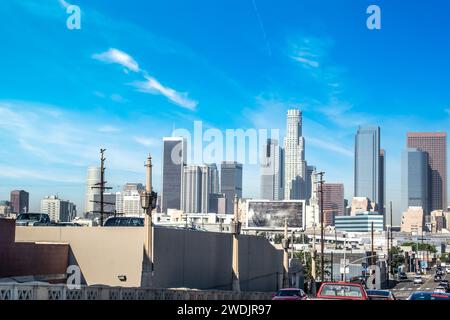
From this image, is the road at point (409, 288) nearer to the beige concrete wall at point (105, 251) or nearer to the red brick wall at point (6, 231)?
the beige concrete wall at point (105, 251)

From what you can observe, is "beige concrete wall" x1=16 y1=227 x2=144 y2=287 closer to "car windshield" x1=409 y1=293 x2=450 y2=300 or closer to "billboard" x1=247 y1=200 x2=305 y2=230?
"car windshield" x1=409 y1=293 x2=450 y2=300

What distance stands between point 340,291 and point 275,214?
382 feet

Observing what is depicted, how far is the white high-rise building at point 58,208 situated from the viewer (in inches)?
6974

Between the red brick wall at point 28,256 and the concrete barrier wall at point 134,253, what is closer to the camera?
the red brick wall at point 28,256

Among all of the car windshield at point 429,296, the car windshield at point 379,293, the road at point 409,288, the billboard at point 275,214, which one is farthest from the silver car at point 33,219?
the billboard at point 275,214

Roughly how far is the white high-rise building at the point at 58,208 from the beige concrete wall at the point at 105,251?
138 meters

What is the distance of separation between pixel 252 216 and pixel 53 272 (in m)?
106

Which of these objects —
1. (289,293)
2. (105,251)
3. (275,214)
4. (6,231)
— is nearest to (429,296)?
(289,293)

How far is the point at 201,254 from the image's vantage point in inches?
1758

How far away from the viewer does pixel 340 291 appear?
2234 centimetres

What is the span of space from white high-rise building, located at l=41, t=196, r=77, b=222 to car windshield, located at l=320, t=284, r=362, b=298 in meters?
155

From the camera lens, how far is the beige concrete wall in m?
35.9
